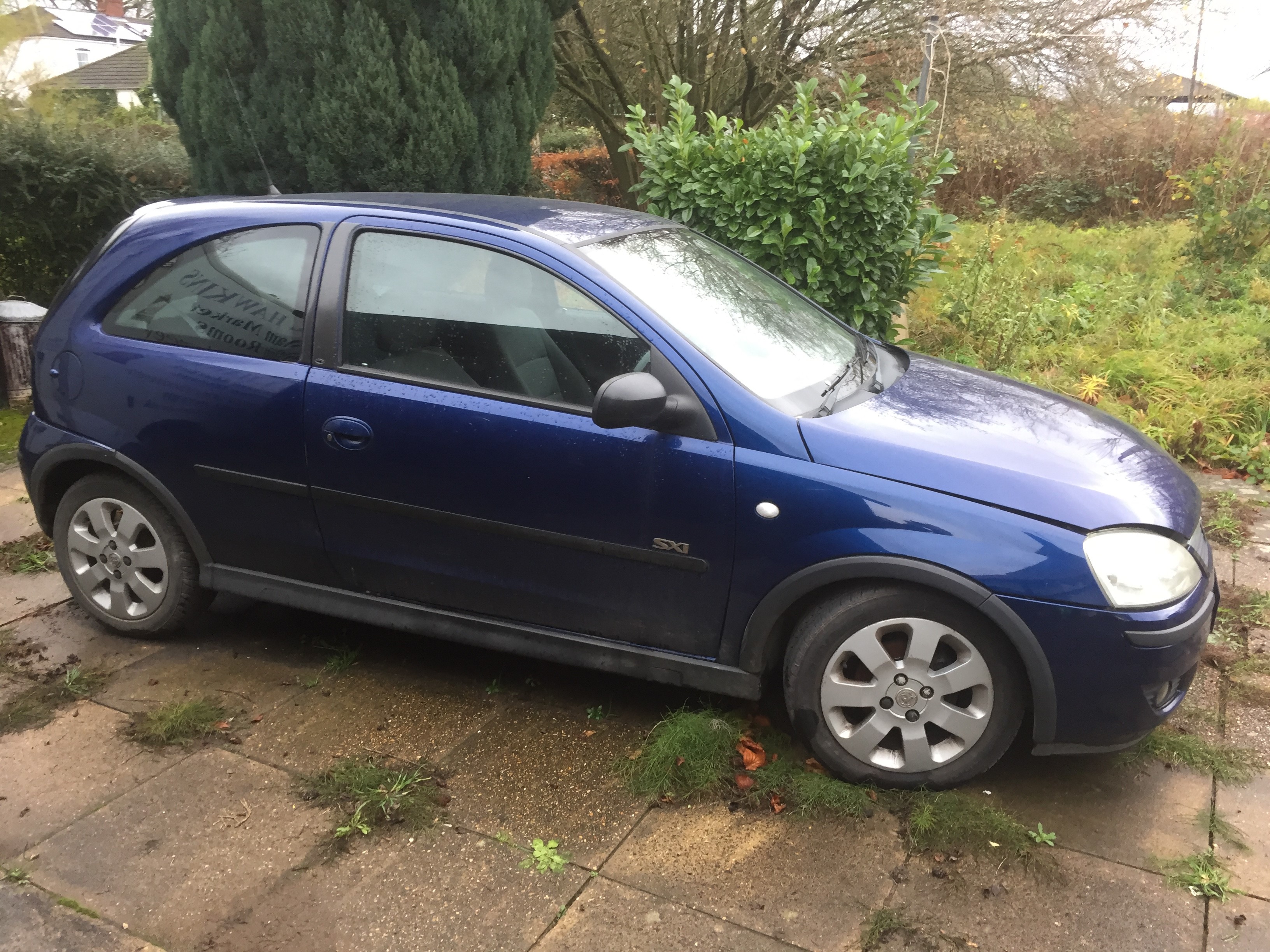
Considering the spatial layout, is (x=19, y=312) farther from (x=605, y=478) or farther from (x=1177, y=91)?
(x=1177, y=91)

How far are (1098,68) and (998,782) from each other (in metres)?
10.6

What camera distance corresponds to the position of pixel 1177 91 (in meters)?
14.4

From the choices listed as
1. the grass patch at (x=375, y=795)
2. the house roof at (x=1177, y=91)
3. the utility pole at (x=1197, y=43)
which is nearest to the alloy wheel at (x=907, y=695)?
the grass patch at (x=375, y=795)

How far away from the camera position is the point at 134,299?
369cm

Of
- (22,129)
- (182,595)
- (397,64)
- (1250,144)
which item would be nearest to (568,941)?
(182,595)

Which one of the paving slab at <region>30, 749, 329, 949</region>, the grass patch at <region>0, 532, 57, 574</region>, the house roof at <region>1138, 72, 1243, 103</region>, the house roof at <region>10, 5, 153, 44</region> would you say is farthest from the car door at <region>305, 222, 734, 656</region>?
the house roof at <region>10, 5, 153, 44</region>

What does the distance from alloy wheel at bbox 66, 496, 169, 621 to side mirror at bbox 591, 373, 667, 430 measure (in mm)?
1956

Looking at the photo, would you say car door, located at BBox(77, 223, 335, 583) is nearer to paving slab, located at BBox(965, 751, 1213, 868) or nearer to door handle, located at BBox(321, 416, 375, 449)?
door handle, located at BBox(321, 416, 375, 449)

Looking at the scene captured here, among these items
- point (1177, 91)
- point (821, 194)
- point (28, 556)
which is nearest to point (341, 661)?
point (28, 556)

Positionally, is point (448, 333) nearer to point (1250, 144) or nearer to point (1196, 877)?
point (1196, 877)

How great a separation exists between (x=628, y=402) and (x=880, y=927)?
1.48m

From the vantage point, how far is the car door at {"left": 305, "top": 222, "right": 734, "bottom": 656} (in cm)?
298

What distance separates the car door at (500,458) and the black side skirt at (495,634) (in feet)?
0.13

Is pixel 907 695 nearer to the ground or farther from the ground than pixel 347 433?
nearer to the ground
